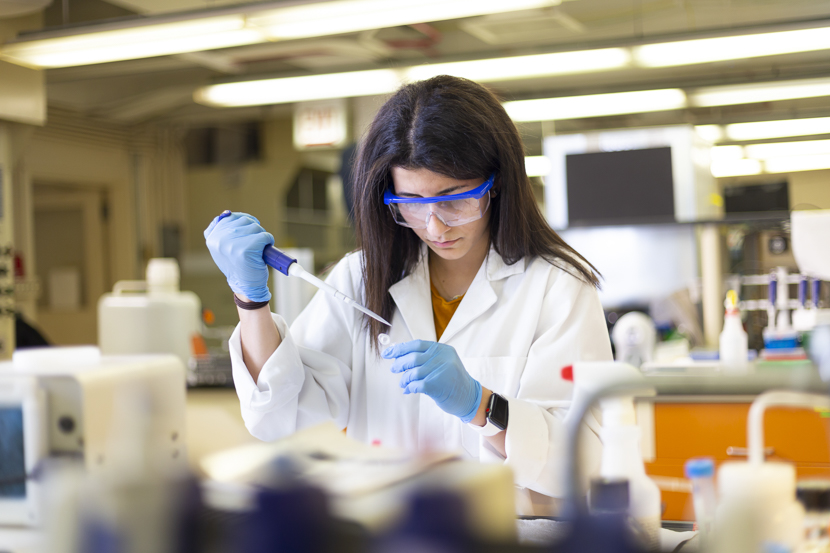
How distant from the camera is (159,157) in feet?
26.5

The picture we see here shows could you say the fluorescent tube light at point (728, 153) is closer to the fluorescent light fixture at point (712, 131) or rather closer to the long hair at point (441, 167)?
the fluorescent light fixture at point (712, 131)

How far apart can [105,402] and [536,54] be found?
3675mm

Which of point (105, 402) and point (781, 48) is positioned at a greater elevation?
point (781, 48)

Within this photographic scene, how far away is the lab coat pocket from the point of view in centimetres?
157

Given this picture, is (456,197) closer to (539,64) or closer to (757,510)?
(757,510)

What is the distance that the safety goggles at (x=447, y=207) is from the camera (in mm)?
1504

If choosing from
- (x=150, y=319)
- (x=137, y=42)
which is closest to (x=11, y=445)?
(x=150, y=319)

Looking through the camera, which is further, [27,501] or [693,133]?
[693,133]

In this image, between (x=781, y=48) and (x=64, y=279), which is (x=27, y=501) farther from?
(x=64, y=279)

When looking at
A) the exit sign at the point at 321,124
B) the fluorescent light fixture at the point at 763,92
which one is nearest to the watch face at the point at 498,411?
the exit sign at the point at 321,124

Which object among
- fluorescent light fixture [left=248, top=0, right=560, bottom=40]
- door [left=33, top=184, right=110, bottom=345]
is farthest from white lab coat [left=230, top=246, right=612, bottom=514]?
door [left=33, top=184, right=110, bottom=345]

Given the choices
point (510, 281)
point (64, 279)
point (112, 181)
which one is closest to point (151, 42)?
point (510, 281)

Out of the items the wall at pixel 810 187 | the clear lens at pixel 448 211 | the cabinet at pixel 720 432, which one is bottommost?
the cabinet at pixel 720 432

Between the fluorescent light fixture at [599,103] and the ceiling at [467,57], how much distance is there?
195 mm
